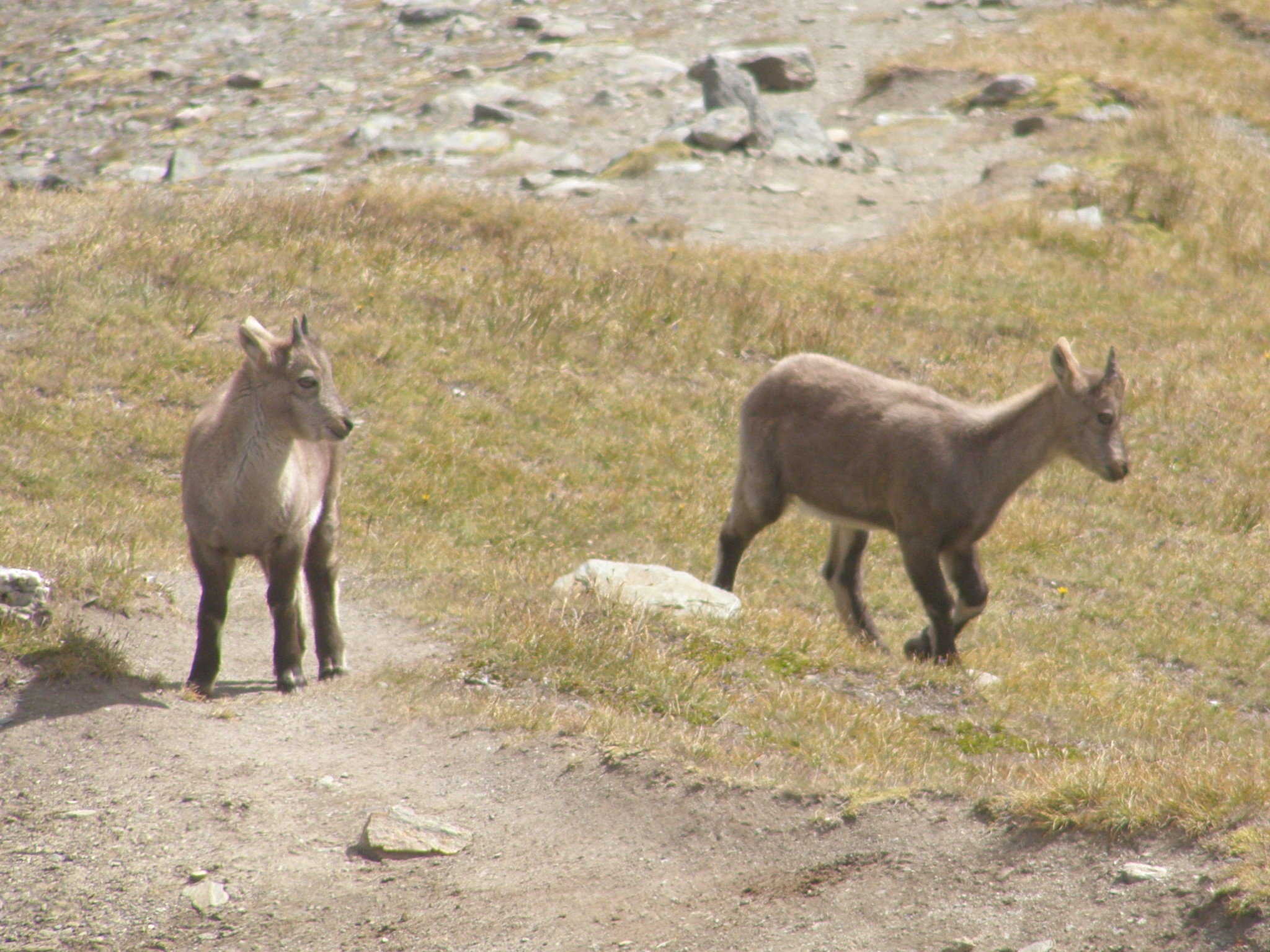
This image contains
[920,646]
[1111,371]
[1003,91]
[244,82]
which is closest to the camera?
[1111,371]

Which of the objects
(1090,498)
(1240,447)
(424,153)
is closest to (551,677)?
(1090,498)

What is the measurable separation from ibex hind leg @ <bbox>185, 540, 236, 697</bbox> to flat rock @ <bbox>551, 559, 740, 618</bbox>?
9.24 feet

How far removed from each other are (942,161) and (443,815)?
23173 mm

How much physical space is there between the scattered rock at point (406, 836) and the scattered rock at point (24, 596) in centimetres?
299

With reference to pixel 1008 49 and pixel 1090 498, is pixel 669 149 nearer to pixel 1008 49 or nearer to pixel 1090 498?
pixel 1008 49

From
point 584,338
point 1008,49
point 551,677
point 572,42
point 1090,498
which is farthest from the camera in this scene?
point 572,42

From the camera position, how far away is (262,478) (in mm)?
8422

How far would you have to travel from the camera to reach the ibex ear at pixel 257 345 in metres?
8.56

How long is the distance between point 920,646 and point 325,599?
469 cm

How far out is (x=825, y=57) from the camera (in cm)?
3422

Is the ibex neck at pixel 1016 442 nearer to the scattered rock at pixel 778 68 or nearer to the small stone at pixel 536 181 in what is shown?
the small stone at pixel 536 181

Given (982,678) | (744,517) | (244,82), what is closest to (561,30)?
(244,82)

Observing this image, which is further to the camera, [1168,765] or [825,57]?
[825,57]

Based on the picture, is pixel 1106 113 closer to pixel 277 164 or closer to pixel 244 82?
pixel 277 164
